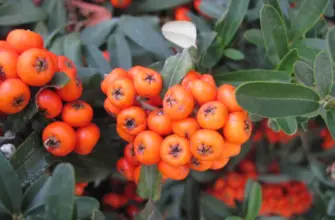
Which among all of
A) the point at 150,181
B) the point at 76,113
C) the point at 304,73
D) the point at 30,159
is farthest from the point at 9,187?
the point at 304,73

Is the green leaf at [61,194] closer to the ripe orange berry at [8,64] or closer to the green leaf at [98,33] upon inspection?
the ripe orange berry at [8,64]

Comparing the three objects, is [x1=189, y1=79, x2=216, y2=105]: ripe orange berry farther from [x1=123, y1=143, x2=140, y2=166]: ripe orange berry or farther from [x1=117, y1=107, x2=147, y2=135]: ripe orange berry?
[x1=123, y1=143, x2=140, y2=166]: ripe orange berry

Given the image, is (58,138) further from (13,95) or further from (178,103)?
(178,103)

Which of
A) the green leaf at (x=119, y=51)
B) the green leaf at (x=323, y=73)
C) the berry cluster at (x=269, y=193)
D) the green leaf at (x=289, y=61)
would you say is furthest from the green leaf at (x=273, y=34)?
the berry cluster at (x=269, y=193)

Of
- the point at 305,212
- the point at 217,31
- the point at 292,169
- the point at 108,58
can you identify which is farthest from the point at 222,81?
the point at 305,212

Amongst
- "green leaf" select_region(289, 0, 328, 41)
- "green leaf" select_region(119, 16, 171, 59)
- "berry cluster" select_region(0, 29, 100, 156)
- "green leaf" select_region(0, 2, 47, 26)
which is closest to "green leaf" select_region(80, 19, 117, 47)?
"green leaf" select_region(119, 16, 171, 59)

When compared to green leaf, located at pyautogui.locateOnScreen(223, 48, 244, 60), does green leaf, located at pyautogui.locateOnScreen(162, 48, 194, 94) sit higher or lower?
higher

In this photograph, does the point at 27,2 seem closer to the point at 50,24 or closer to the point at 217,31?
the point at 50,24
